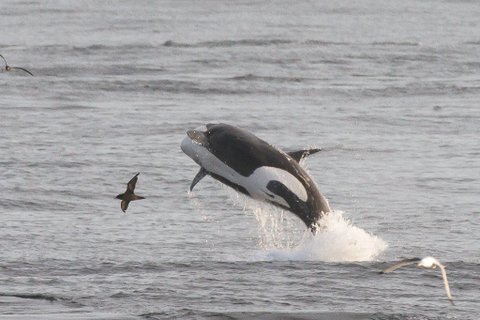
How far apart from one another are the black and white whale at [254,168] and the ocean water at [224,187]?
505mm

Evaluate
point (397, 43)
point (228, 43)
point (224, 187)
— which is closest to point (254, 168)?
point (224, 187)

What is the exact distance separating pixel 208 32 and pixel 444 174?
677 inches

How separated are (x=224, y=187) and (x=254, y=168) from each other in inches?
125

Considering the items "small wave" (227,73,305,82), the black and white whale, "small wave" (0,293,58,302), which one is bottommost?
"small wave" (227,73,305,82)

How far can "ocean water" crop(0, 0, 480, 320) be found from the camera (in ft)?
37.8

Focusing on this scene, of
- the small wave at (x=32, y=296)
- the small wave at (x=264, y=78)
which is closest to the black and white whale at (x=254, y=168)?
the small wave at (x=32, y=296)

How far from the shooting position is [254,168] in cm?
1259

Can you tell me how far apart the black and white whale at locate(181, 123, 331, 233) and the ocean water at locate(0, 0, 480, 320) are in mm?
505

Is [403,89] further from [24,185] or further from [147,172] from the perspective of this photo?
[24,185]

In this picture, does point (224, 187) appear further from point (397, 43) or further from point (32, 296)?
point (397, 43)

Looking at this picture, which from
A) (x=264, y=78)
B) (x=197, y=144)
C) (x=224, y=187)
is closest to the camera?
(x=197, y=144)

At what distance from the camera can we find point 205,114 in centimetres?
2214

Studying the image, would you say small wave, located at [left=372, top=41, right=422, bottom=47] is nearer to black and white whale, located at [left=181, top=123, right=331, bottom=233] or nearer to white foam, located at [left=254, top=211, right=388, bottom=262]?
white foam, located at [left=254, top=211, right=388, bottom=262]

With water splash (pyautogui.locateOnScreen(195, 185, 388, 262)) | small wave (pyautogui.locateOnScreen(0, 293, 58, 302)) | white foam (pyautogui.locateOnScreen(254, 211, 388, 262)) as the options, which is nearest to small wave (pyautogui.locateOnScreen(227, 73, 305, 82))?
water splash (pyautogui.locateOnScreen(195, 185, 388, 262))
